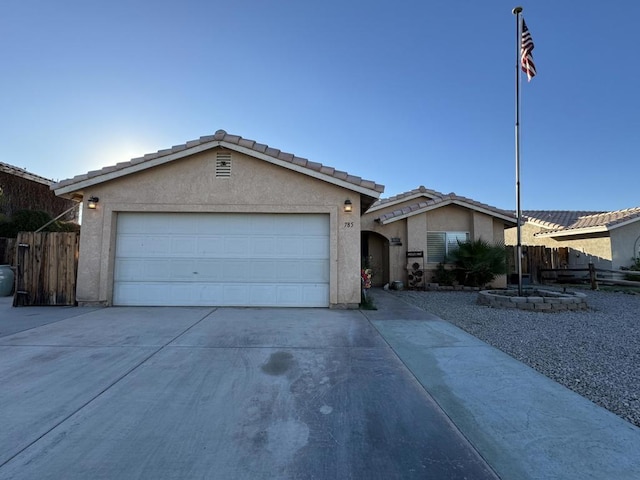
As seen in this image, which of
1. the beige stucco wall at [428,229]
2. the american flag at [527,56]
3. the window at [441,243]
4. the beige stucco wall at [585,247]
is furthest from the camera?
the beige stucco wall at [585,247]

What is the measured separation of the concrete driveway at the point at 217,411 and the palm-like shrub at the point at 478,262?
8.48 meters

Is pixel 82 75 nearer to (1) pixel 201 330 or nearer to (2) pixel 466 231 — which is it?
(1) pixel 201 330

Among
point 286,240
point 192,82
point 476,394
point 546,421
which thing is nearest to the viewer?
point 546,421

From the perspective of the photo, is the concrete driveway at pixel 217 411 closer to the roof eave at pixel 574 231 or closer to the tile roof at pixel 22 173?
the tile roof at pixel 22 173

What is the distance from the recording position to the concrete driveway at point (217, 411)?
217 centimetres

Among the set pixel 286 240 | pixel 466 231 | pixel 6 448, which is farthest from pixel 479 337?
pixel 466 231

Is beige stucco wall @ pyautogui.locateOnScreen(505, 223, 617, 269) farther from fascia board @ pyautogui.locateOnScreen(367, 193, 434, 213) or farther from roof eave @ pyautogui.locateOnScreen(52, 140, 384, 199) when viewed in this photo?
roof eave @ pyautogui.locateOnScreen(52, 140, 384, 199)

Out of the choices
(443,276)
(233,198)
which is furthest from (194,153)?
(443,276)

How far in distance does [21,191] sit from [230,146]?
14.8 m

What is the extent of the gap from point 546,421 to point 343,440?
1.85 meters

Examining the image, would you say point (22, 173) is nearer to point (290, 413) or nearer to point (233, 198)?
point (233, 198)

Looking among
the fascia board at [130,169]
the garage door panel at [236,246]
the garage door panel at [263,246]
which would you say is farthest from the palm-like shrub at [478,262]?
the fascia board at [130,169]

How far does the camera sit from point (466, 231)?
13.4 metres

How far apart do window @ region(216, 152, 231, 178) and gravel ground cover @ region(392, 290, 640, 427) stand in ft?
20.7
